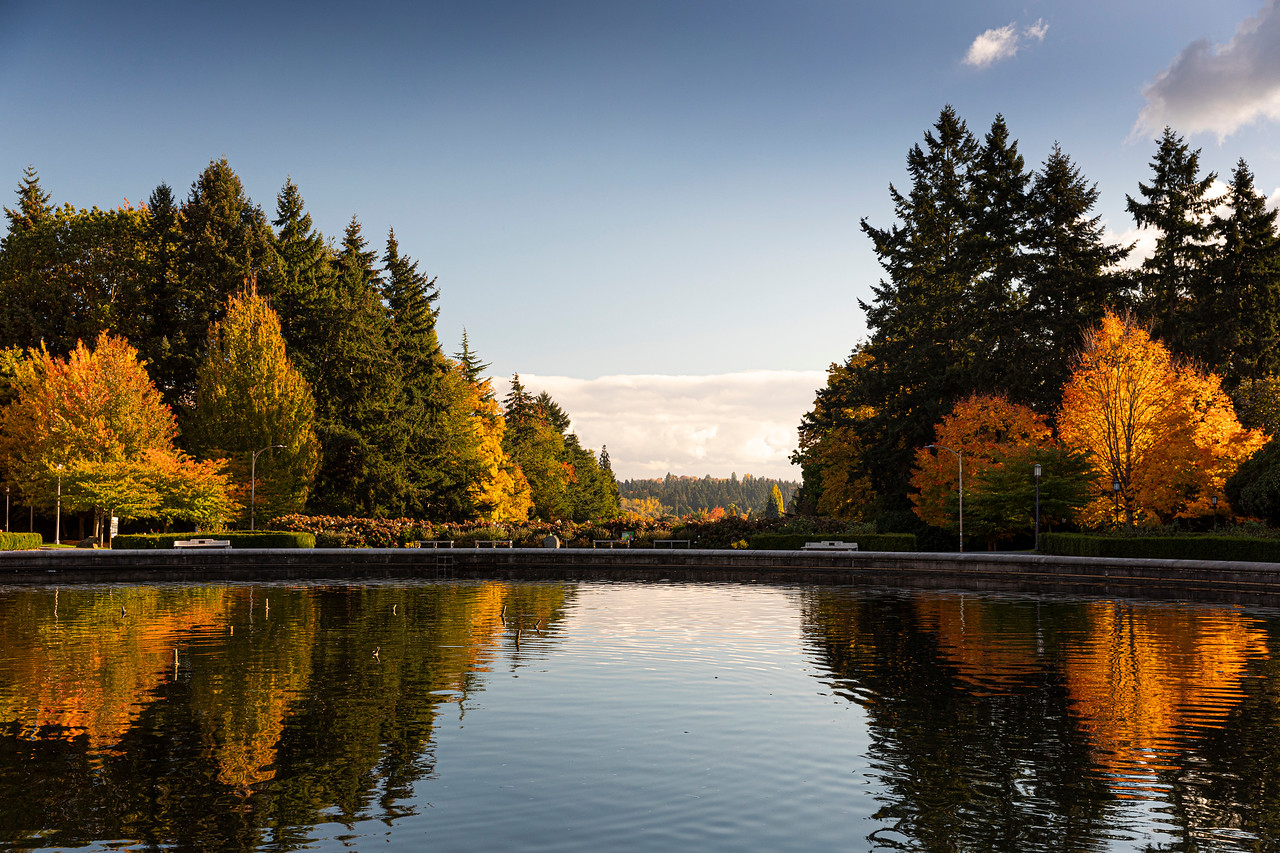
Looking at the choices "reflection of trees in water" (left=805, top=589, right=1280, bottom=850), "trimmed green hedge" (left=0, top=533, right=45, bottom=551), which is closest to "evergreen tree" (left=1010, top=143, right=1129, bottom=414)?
"reflection of trees in water" (left=805, top=589, right=1280, bottom=850)

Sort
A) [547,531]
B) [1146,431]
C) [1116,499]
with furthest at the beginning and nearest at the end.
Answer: [547,531], [1116,499], [1146,431]

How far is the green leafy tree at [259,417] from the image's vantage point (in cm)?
5922

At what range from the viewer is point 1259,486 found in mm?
40562

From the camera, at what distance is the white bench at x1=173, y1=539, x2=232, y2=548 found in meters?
48.2

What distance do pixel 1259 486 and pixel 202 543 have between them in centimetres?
4713

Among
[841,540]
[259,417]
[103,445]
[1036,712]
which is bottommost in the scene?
[1036,712]

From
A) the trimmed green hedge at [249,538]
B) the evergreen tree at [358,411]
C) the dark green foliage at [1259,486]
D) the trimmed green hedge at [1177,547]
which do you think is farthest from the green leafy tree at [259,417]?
the dark green foliage at [1259,486]

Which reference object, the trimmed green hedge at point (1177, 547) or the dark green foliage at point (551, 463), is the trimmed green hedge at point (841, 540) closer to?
the trimmed green hedge at point (1177, 547)

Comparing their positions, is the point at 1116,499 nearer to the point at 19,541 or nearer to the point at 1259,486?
the point at 1259,486

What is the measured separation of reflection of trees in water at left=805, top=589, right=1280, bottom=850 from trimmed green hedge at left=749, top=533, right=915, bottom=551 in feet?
73.6

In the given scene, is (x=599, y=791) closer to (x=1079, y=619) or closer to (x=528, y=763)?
(x=528, y=763)

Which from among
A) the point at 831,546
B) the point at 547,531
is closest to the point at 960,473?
the point at 831,546

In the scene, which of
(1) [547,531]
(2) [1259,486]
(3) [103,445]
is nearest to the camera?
(2) [1259,486]

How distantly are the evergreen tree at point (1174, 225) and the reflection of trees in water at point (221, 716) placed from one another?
178 ft
